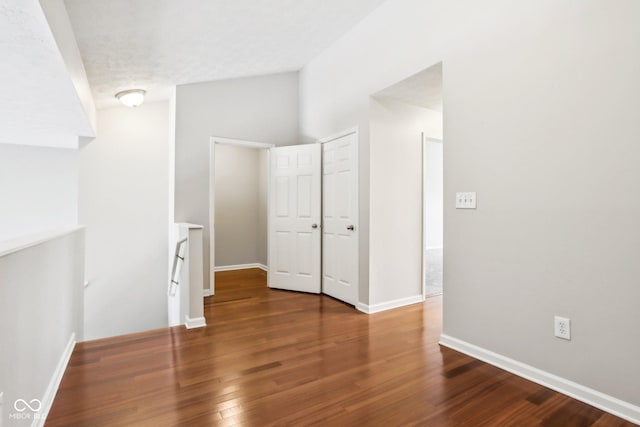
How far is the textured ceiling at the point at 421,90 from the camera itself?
2.92 meters

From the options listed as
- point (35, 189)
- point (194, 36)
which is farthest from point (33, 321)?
point (35, 189)

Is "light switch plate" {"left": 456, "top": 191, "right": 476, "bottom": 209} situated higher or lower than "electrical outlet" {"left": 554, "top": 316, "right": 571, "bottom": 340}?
higher

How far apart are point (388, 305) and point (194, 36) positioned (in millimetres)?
3321

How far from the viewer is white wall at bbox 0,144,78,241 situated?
4.75 m

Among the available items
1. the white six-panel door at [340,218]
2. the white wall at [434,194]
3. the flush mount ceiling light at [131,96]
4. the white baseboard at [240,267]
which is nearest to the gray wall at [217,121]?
the flush mount ceiling light at [131,96]

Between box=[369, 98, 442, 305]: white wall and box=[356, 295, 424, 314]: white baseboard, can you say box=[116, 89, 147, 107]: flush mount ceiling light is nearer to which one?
box=[369, 98, 442, 305]: white wall

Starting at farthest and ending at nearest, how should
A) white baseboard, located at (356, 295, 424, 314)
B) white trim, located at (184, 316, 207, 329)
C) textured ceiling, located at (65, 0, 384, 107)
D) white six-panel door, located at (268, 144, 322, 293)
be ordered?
white six-panel door, located at (268, 144, 322, 293)
white baseboard, located at (356, 295, 424, 314)
white trim, located at (184, 316, 207, 329)
textured ceiling, located at (65, 0, 384, 107)

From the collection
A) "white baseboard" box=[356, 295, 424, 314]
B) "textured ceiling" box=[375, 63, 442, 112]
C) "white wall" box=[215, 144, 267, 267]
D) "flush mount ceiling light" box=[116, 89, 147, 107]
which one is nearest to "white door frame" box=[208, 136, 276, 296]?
"flush mount ceiling light" box=[116, 89, 147, 107]

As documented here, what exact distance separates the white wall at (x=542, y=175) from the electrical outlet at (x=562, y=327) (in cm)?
4

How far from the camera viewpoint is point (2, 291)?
4.14 feet

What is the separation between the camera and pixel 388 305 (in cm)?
361

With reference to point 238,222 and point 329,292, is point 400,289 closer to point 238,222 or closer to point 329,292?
point 329,292

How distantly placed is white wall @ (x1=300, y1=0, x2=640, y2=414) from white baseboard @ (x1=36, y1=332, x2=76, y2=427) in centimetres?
261

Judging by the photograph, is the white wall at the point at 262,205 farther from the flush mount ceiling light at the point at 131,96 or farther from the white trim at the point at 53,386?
the white trim at the point at 53,386
